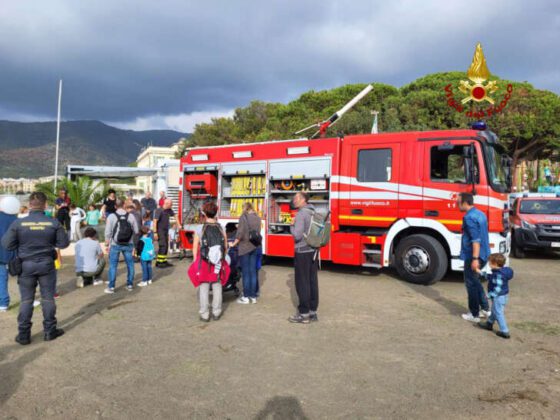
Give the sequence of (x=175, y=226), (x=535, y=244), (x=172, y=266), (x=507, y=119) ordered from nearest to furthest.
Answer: (x=172, y=266) → (x=535, y=244) → (x=175, y=226) → (x=507, y=119)

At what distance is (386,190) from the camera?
328 inches

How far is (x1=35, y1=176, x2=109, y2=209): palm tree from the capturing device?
50.2 ft

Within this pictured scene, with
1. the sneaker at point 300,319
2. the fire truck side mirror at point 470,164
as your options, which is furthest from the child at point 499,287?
the fire truck side mirror at point 470,164

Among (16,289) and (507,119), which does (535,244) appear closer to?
(16,289)

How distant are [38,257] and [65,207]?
7.74 m

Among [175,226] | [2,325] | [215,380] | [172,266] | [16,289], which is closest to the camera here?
[215,380]

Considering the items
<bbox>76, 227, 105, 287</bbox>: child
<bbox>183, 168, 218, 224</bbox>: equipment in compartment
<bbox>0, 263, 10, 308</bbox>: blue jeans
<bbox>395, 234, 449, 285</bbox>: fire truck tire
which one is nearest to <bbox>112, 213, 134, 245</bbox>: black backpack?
<bbox>76, 227, 105, 287</bbox>: child

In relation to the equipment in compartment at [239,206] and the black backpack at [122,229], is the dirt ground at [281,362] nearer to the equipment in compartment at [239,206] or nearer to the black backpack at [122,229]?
the black backpack at [122,229]

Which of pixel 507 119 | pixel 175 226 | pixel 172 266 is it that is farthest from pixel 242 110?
pixel 172 266

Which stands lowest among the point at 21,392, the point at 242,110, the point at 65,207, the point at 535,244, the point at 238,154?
the point at 21,392

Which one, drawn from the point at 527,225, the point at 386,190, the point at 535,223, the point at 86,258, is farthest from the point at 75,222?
the point at 535,223

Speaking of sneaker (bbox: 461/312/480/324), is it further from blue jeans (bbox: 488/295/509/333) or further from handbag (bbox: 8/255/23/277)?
handbag (bbox: 8/255/23/277)

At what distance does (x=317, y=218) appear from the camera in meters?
5.54

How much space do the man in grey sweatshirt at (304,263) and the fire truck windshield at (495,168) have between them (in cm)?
396
